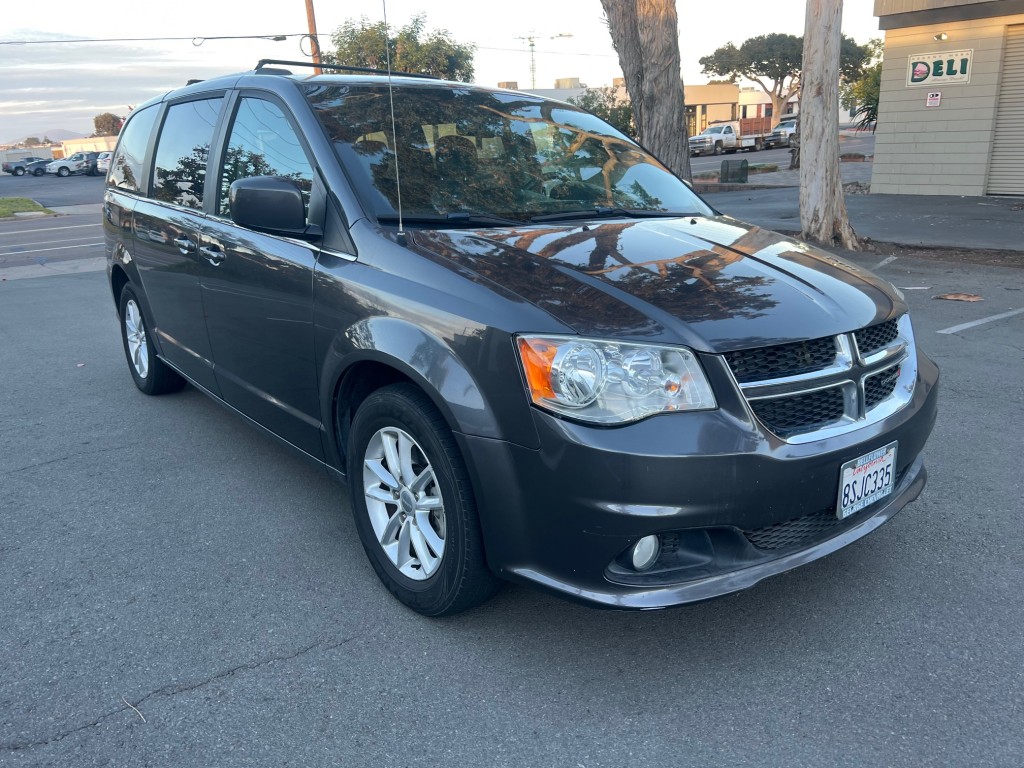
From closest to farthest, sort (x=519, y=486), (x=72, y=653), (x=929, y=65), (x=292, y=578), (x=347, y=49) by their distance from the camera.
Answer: (x=519, y=486) → (x=72, y=653) → (x=292, y=578) → (x=929, y=65) → (x=347, y=49)

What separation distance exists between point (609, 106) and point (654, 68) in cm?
1755

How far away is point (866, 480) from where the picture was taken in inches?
109

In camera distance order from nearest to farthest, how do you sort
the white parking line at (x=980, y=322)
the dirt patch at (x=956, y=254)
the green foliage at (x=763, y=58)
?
the white parking line at (x=980, y=322) < the dirt patch at (x=956, y=254) < the green foliage at (x=763, y=58)

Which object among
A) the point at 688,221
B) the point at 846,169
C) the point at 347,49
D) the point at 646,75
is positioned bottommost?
the point at 846,169

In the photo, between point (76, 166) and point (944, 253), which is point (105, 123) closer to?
point (76, 166)

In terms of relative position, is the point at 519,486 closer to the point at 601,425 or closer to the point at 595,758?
the point at 601,425

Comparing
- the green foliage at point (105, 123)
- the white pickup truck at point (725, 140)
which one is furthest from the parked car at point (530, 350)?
the green foliage at point (105, 123)

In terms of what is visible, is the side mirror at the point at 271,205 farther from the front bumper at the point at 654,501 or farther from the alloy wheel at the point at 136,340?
the alloy wheel at the point at 136,340

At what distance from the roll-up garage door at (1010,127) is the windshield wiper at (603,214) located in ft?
50.5

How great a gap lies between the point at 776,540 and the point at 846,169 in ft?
86.6

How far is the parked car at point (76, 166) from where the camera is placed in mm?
54031

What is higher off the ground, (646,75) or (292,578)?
(646,75)

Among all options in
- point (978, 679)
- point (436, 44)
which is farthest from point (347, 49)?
point (978, 679)

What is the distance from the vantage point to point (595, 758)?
7.73ft
